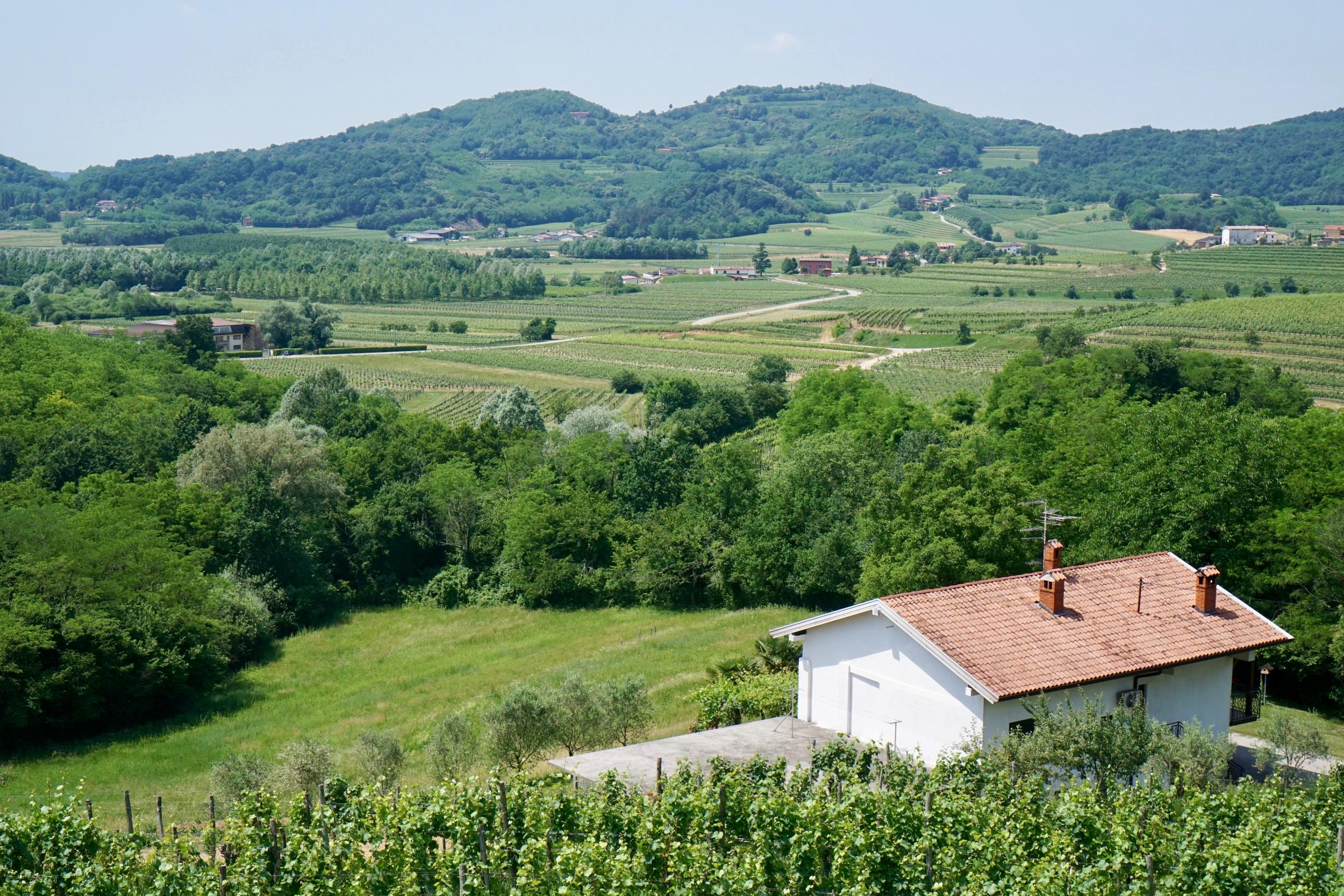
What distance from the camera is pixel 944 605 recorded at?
2175cm

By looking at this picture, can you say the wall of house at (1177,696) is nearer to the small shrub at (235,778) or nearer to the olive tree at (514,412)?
the small shrub at (235,778)

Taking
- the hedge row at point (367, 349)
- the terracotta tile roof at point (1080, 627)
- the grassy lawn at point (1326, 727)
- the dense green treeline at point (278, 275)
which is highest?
the dense green treeline at point (278, 275)

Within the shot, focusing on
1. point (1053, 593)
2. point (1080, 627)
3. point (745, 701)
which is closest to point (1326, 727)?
point (1080, 627)

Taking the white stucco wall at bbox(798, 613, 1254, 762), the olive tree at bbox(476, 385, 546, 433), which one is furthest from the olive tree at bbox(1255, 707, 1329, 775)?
the olive tree at bbox(476, 385, 546, 433)

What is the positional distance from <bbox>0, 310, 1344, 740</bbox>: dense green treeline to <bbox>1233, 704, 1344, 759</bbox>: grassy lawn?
88 centimetres

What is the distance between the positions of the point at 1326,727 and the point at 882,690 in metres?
11.3

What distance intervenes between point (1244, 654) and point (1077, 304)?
95372 mm

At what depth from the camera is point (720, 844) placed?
52.5 feet

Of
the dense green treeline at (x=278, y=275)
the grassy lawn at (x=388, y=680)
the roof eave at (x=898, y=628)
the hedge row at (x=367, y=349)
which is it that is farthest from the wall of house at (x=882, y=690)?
the dense green treeline at (x=278, y=275)

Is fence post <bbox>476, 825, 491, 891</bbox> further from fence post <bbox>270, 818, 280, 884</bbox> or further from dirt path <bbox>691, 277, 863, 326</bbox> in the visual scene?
dirt path <bbox>691, 277, 863, 326</bbox>

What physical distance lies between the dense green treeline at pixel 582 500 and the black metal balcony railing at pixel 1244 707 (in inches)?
171

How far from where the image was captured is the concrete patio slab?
797 inches

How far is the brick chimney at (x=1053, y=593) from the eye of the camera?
22.2 m

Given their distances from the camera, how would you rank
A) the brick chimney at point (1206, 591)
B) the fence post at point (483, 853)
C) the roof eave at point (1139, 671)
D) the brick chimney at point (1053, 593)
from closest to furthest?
the fence post at point (483, 853), the roof eave at point (1139, 671), the brick chimney at point (1053, 593), the brick chimney at point (1206, 591)
